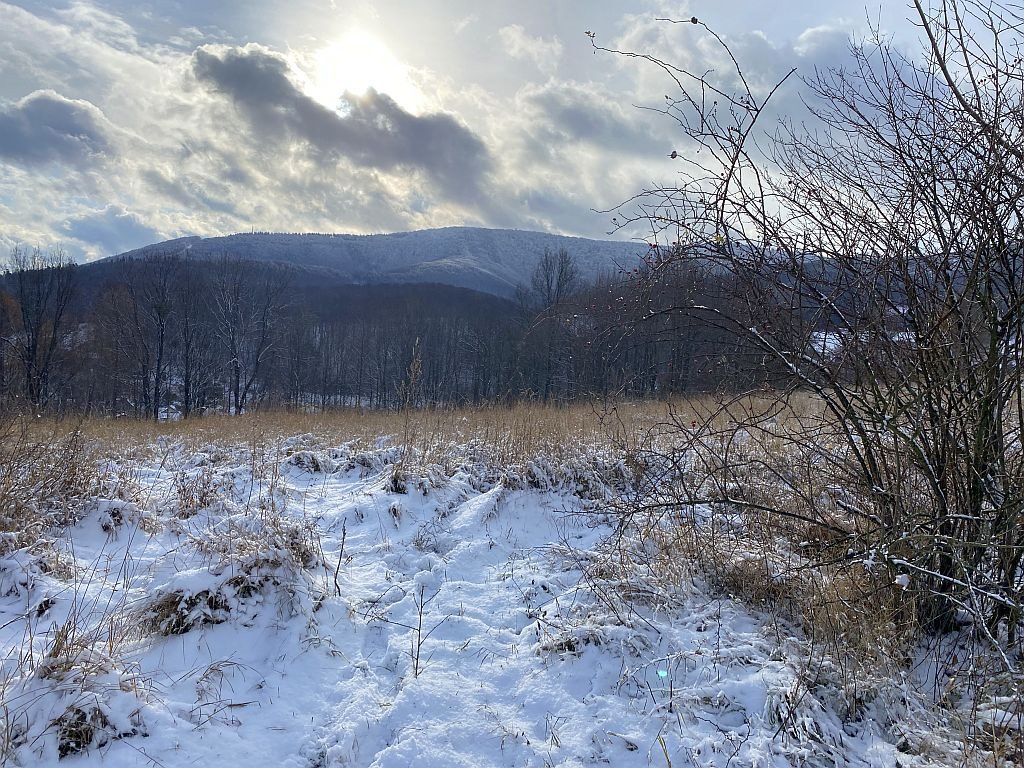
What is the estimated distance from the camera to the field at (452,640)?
2.14 metres

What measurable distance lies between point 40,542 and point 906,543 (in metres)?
5.07

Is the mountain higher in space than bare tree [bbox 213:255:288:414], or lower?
higher

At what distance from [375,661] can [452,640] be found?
441 millimetres

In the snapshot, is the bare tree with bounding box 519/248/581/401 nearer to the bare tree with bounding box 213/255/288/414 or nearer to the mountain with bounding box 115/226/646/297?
the bare tree with bounding box 213/255/288/414

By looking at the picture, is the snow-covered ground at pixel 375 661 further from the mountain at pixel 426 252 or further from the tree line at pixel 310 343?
the mountain at pixel 426 252

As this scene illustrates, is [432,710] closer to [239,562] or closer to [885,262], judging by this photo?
[239,562]

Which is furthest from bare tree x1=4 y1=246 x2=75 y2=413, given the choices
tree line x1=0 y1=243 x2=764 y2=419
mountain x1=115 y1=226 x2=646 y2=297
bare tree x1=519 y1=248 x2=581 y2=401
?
mountain x1=115 y1=226 x2=646 y2=297

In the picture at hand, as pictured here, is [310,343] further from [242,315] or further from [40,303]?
[40,303]

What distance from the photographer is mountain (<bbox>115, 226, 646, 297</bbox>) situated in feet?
442

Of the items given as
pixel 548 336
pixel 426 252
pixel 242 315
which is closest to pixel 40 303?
pixel 242 315

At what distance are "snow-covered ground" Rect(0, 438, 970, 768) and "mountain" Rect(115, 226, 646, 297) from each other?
4916 inches

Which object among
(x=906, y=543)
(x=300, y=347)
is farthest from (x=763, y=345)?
(x=300, y=347)

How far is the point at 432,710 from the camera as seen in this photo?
242cm

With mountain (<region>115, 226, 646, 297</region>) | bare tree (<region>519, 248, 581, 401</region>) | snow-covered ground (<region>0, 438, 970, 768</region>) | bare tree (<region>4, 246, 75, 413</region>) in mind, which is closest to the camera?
snow-covered ground (<region>0, 438, 970, 768</region>)
